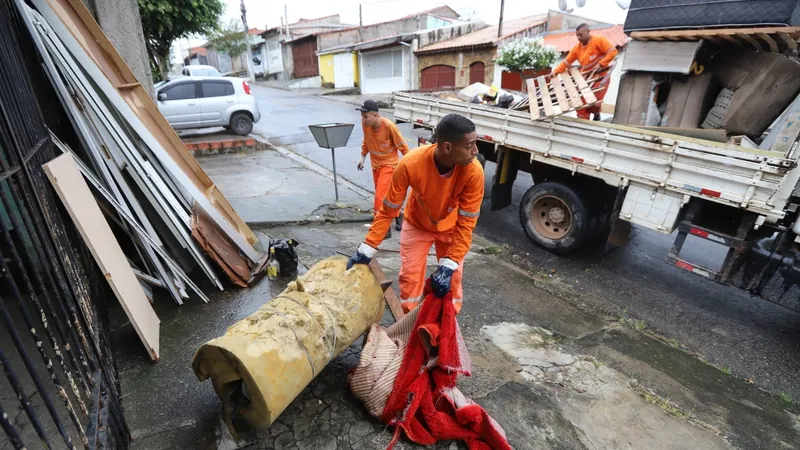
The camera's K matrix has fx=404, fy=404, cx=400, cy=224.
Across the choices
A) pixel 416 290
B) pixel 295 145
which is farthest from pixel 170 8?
pixel 416 290

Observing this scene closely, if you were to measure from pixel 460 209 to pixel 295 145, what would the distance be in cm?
861

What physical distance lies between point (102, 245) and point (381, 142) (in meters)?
3.15

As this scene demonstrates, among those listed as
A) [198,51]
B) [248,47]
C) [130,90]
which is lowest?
[198,51]

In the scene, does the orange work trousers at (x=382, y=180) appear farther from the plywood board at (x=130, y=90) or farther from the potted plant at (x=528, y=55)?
the potted plant at (x=528, y=55)

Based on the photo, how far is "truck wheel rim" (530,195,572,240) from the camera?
4.91 m

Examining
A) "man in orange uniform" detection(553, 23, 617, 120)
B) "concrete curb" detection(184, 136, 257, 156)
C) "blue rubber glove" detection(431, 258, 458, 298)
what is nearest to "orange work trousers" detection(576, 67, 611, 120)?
"man in orange uniform" detection(553, 23, 617, 120)

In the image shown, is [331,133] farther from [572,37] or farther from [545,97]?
[572,37]

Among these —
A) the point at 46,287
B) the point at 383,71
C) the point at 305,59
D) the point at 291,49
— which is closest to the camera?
the point at 46,287

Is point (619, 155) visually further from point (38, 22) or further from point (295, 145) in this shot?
point (295, 145)

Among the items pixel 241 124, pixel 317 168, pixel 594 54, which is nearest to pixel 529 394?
pixel 594 54

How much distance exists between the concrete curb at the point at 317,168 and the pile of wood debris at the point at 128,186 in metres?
3.11

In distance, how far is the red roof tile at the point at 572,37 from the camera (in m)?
15.1

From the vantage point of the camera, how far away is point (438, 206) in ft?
9.53

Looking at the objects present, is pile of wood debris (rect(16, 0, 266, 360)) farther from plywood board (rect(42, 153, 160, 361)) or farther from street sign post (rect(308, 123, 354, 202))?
street sign post (rect(308, 123, 354, 202))
